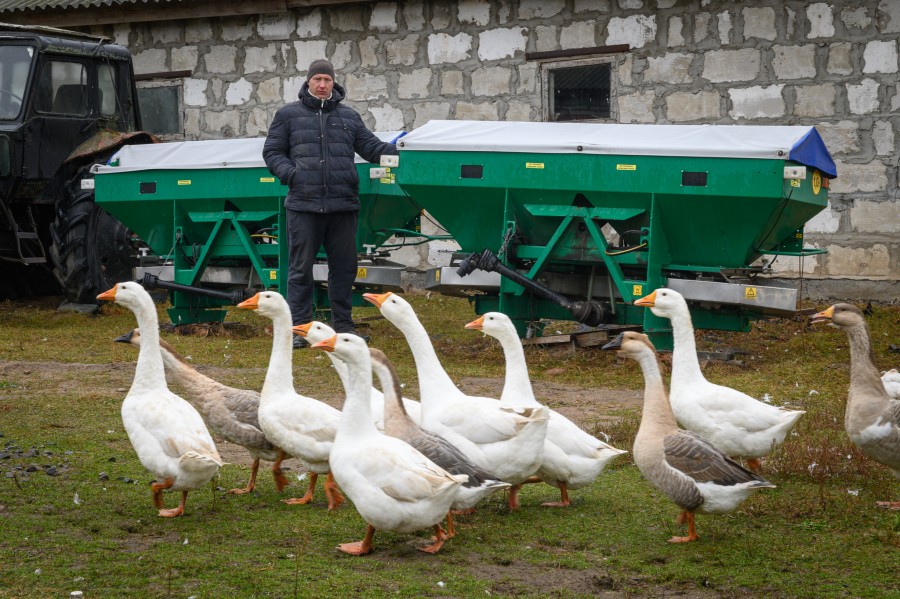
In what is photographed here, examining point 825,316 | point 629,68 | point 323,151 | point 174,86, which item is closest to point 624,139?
point 323,151

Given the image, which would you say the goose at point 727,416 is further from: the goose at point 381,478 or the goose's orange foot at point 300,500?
the goose's orange foot at point 300,500

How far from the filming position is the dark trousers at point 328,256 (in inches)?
428

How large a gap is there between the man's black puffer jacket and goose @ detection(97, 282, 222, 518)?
4.61 metres

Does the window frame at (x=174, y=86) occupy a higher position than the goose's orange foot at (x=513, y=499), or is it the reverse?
the window frame at (x=174, y=86)

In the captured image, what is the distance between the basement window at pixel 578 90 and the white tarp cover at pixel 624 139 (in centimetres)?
486

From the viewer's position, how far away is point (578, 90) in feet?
51.9

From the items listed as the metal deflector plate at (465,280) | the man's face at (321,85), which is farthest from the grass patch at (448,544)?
the man's face at (321,85)

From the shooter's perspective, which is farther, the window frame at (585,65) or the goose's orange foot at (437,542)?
the window frame at (585,65)

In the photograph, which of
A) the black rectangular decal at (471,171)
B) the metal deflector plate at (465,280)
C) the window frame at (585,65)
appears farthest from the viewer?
the window frame at (585,65)

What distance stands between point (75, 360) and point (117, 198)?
255cm

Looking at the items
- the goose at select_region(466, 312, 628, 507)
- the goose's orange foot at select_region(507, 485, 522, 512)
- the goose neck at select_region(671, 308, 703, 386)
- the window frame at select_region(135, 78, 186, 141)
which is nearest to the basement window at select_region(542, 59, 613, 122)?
the window frame at select_region(135, 78, 186, 141)

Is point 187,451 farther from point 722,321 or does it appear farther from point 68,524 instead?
point 722,321

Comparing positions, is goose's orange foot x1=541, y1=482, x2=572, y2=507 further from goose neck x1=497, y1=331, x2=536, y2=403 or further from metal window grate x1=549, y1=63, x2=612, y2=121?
metal window grate x1=549, y1=63, x2=612, y2=121

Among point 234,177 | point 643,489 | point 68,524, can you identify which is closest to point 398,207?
point 234,177
